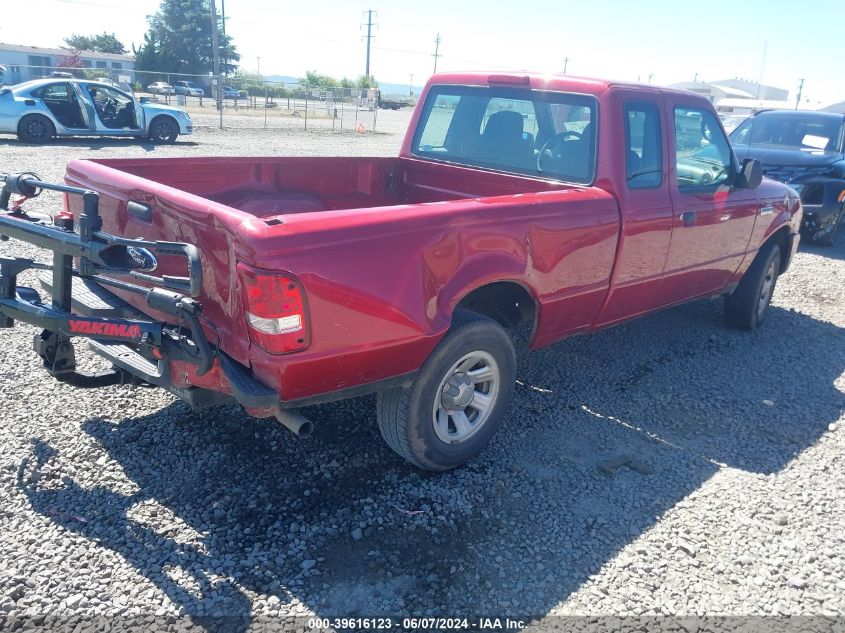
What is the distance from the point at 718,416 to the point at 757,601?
6.03ft

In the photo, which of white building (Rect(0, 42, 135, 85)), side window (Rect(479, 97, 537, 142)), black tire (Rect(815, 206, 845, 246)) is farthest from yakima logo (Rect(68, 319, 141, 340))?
white building (Rect(0, 42, 135, 85))

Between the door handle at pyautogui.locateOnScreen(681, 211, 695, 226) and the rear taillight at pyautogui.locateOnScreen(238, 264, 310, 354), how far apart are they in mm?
3002

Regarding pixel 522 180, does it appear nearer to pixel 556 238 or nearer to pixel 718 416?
pixel 556 238

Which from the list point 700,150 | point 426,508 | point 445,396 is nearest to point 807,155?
point 700,150

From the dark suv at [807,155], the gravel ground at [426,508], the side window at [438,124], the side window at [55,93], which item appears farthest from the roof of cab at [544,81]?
the side window at [55,93]

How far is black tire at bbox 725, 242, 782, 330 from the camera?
5.95 meters

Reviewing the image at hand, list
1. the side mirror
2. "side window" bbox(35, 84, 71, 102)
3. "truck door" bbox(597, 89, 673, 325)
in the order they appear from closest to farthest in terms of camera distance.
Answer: "truck door" bbox(597, 89, 673, 325) → the side mirror → "side window" bbox(35, 84, 71, 102)

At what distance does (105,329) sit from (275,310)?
86cm

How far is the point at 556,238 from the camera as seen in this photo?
3.70 m

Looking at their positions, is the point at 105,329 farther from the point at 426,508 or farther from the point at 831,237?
the point at 831,237

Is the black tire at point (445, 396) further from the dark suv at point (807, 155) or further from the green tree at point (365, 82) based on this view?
the green tree at point (365, 82)

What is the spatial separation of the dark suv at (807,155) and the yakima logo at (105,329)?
912 centimetres

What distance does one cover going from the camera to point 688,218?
15.2ft

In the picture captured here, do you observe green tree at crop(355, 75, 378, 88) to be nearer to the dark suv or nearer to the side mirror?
the dark suv
